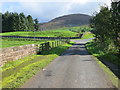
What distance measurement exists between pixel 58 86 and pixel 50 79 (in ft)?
4.56

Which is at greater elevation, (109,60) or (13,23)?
(13,23)

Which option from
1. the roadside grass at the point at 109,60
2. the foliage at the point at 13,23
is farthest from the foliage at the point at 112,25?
the foliage at the point at 13,23

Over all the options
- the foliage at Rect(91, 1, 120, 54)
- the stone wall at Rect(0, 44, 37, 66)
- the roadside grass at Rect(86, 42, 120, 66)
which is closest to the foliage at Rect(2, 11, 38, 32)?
the foliage at Rect(91, 1, 120, 54)

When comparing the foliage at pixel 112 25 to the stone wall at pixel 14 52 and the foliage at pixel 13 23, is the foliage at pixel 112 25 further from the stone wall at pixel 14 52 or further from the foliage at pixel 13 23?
the foliage at pixel 13 23

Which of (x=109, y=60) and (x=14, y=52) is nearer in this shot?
(x=14, y=52)

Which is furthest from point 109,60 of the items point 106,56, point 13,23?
point 13,23

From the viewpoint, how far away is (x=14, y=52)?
1523cm

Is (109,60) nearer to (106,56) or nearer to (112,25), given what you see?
(106,56)

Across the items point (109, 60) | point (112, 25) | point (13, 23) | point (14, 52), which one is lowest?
point (109, 60)

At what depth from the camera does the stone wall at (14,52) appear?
13180 millimetres

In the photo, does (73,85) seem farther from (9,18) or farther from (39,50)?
(9,18)

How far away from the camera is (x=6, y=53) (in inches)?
539

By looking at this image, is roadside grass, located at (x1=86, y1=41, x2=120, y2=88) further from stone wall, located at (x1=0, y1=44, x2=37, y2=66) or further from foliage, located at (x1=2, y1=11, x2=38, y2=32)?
foliage, located at (x1=2, y1=11, x2=38, y2=32)

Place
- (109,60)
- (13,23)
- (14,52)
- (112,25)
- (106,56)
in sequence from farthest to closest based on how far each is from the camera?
(13,23)
(112,25)
(106,56)
(109,60)
(14,52)
